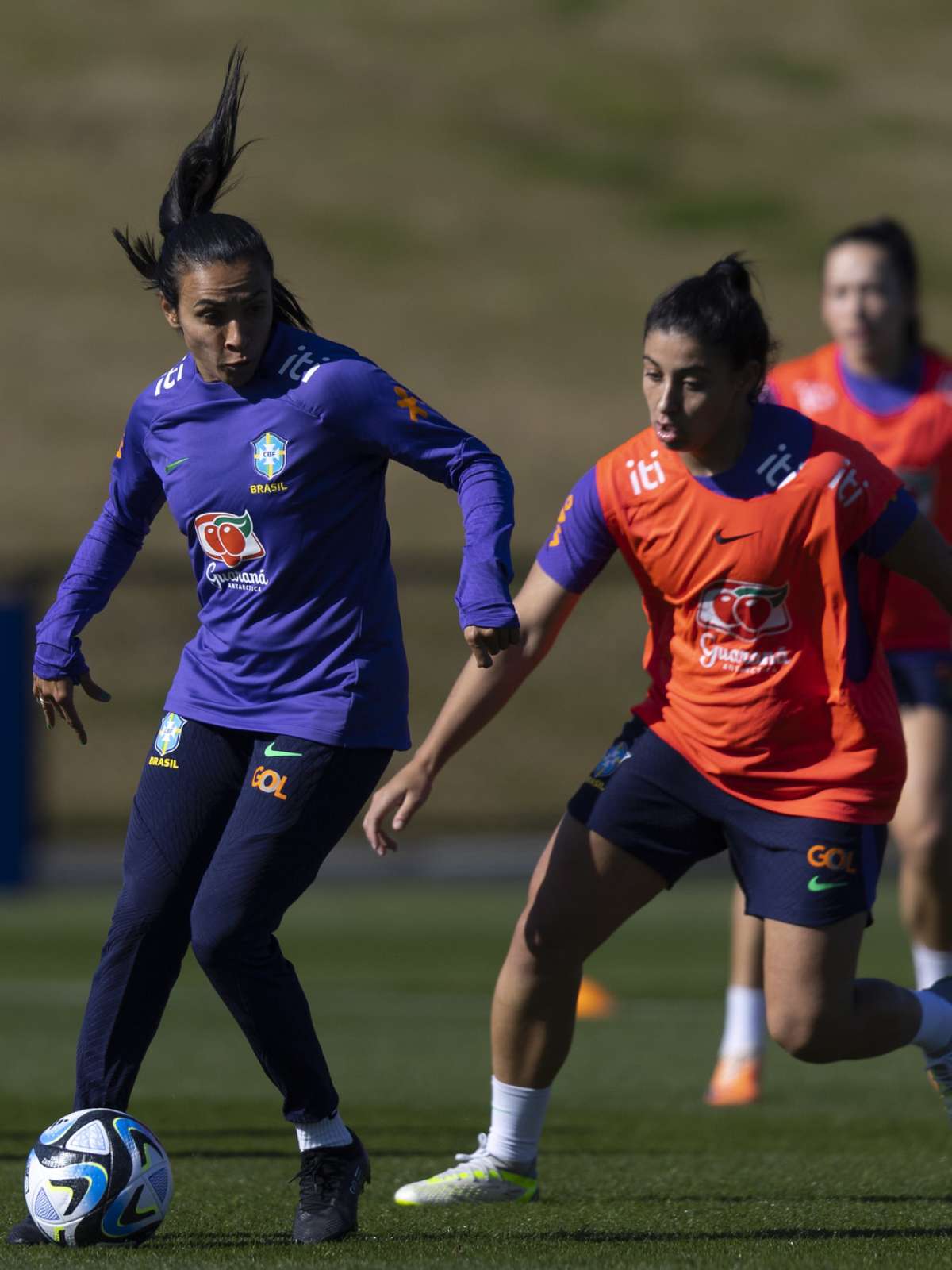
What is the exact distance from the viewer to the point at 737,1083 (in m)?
7.44

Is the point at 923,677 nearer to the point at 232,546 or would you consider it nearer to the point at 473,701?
the point at 473,701

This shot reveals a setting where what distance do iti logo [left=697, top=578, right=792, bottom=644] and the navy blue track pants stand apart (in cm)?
80

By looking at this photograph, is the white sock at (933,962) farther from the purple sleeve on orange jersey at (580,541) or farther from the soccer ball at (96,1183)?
the soccer ball at (96,1183)

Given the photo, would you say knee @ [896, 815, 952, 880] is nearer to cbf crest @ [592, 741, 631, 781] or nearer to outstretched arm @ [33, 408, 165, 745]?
cbf crest @ [592, 741, 631, 781]

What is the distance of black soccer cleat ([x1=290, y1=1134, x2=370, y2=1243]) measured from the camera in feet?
15.4

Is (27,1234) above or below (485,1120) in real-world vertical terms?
above

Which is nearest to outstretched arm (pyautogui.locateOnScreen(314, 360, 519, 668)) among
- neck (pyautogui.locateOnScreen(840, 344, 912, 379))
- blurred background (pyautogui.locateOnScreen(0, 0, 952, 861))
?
neck (pyautogui.locateOnScreen(840, 344, 912, 379))

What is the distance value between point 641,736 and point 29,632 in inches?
483

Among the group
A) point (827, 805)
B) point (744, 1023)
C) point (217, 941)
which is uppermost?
point (827, 805)

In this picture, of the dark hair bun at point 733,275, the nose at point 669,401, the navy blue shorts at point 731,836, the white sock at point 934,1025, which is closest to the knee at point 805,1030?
Result: the navy blue shorts at point 731,836

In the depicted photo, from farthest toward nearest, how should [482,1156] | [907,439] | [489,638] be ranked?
[907,439] < [482,1156] < [489,638]

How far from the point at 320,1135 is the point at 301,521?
1262mm

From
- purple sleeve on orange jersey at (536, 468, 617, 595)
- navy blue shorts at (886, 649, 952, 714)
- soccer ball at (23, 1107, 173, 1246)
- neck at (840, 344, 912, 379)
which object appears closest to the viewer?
soccer ball at (23, 1107, 173, 1246)

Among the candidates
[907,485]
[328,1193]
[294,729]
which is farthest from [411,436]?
[907,485]
